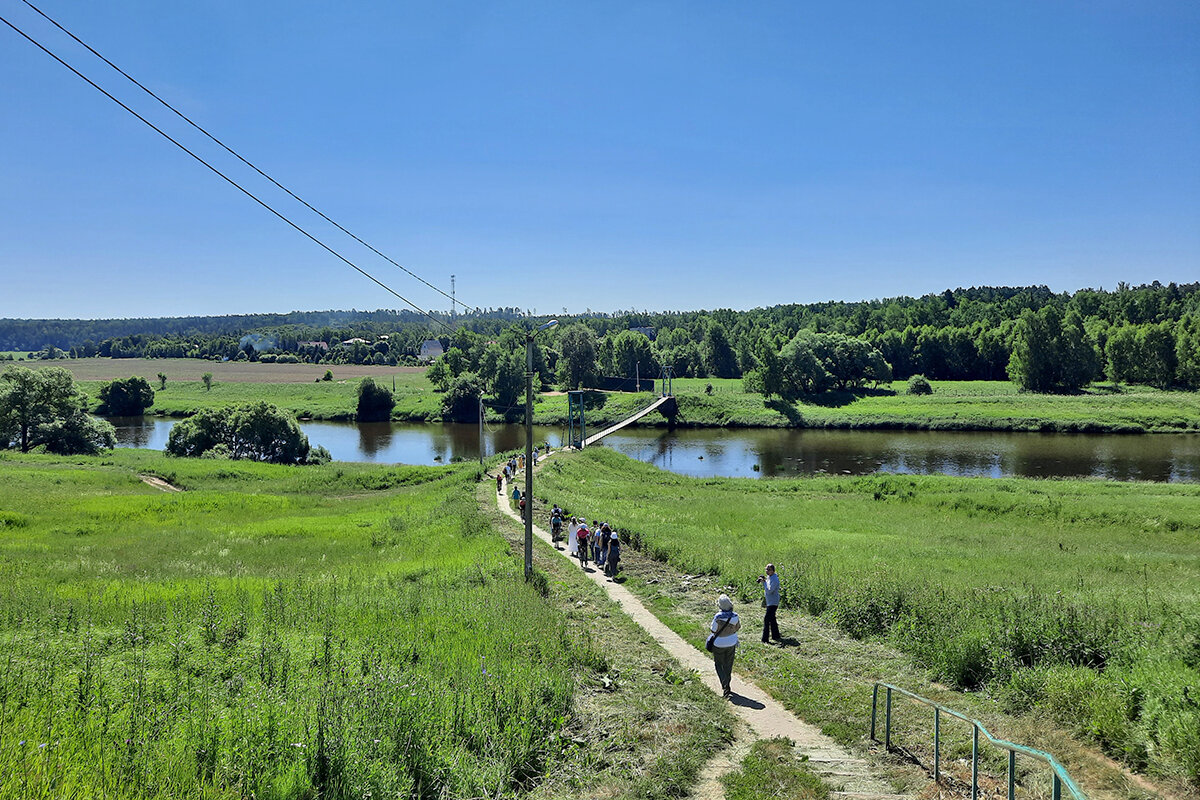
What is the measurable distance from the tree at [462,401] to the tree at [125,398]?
51.8 meters

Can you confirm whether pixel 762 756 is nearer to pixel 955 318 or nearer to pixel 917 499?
pixel 917 499

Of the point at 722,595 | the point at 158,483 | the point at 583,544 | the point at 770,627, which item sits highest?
the point at 722,595

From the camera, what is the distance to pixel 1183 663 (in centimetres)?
989

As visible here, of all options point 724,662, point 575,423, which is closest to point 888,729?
point 724,662

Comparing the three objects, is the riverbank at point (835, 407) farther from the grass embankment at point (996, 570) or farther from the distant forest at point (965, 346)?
the grass embankment at point (996, 570)

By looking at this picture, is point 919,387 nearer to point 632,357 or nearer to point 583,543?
point 632,357

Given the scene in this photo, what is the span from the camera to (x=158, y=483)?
46.2 metres

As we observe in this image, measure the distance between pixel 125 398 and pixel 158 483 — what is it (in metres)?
76.0

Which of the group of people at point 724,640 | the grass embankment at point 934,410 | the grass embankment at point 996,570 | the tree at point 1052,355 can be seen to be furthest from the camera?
the tree at point 1052,355

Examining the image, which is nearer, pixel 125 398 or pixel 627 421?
pixel 627 421

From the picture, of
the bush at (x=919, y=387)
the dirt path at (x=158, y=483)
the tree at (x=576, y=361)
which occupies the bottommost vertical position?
the dirt path at (x=158, y=483)

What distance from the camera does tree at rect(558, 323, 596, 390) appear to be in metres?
117

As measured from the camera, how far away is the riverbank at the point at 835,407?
77.0 meters

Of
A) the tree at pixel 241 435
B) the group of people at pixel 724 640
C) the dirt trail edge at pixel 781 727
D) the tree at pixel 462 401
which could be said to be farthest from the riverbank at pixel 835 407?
the group of people at pixel 724 640
